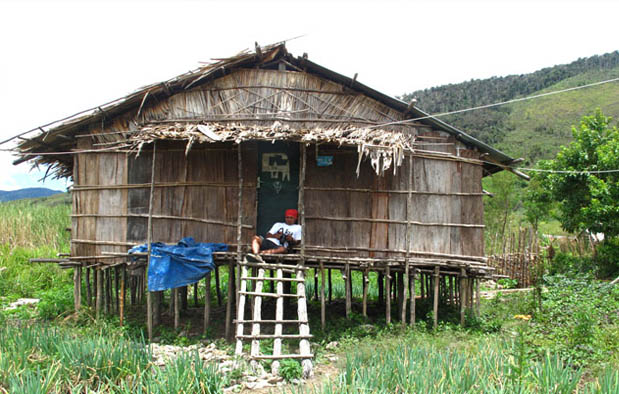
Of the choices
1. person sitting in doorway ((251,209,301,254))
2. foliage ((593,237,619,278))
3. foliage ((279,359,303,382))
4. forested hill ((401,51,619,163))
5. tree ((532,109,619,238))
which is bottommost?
foliage ((279,359,303,382))

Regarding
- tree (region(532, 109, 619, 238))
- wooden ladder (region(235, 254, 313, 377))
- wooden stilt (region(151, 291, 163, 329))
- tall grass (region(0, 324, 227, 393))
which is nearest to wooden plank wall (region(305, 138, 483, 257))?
Result: wooden ladder (region(235, 254, 313, 377))

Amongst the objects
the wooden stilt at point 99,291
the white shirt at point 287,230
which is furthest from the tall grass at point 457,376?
the wooden stilt at point 99,291

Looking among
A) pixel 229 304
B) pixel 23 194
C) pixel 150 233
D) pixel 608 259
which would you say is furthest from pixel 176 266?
pixel 23 194

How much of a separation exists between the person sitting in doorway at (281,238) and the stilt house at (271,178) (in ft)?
0.84

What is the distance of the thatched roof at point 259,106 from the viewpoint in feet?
31.5

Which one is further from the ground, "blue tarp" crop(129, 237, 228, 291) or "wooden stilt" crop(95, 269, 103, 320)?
"blue tarp" crop(129, 237, 228, 291)

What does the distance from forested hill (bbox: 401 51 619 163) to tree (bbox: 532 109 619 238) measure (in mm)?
18378

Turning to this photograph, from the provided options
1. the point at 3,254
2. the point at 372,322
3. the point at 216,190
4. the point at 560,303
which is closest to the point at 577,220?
the point at 560,303

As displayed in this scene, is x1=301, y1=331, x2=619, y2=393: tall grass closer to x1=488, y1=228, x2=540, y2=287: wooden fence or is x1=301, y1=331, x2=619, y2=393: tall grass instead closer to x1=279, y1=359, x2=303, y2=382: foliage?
x1=279, y1=359, x2=303, y2=382: foliage

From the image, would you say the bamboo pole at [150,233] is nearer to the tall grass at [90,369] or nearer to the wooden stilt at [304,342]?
the tall grass at [90,369]

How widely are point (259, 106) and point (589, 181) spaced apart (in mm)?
10068

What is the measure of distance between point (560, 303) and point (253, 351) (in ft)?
20.1

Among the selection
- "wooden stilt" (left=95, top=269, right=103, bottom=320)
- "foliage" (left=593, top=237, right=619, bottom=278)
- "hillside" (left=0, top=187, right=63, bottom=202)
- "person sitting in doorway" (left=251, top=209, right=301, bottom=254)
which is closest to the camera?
"person sitting in doorway" (left=251, top=209, right=301, bottom=254)

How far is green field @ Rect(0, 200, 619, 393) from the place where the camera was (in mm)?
4516
